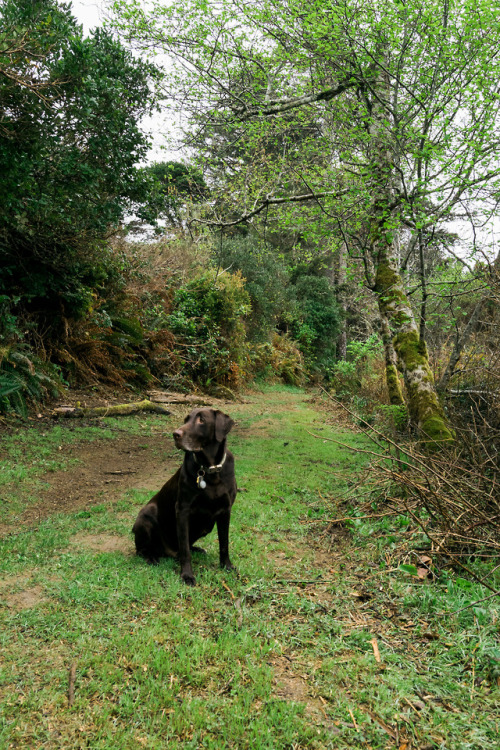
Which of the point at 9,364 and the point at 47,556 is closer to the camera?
the point at 47,556

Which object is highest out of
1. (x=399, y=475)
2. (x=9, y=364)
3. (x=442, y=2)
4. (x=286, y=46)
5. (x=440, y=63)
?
(x=286, y=46)

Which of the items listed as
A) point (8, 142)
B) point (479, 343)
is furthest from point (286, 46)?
point (479, 343)

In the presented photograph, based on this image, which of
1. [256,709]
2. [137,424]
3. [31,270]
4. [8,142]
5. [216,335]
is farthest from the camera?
[216,335]

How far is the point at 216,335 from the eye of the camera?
1372 centimetres

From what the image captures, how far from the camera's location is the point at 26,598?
2984 millimetres

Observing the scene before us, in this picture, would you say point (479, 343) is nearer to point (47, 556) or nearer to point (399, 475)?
point (399, 475)

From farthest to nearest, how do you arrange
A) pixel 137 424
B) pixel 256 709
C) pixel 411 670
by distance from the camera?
pixel 137 424 < pixel 411 670 < pixel 256 709

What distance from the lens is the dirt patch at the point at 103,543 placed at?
3.86 metres

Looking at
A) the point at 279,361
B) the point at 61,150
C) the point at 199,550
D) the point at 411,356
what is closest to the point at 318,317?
the point at 279,361

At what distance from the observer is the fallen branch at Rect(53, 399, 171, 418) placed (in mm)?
8086

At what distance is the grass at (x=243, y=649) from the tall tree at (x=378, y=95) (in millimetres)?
3310

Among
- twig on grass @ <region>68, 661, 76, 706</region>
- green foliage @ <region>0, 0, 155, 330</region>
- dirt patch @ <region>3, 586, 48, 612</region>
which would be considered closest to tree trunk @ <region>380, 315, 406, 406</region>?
green foliage @ <region>0, 0, 155, 330</region>

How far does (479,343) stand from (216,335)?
8.71m

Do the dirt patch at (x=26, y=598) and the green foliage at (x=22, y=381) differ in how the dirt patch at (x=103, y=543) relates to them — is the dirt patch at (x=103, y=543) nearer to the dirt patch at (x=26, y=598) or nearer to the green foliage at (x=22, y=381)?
A: the dirt patch at (x=26, y=598)
